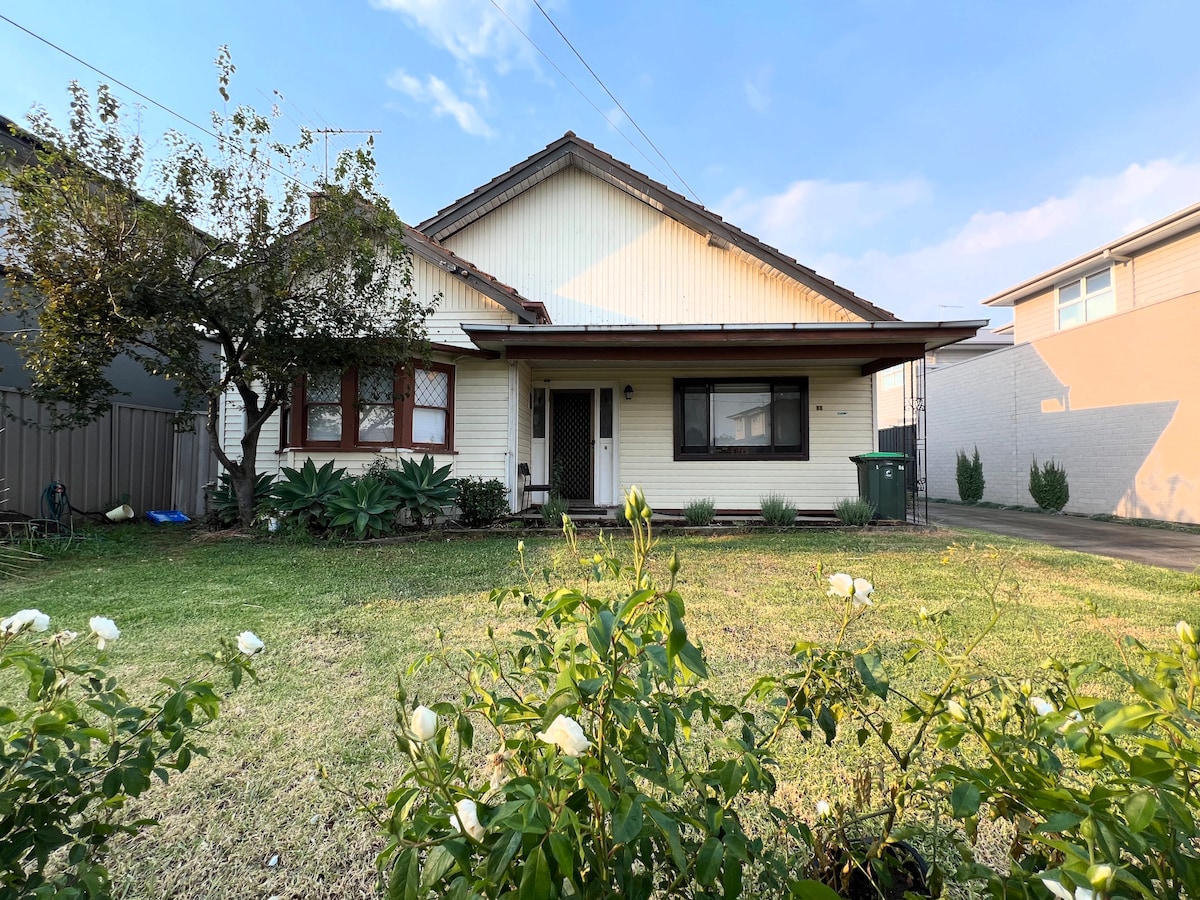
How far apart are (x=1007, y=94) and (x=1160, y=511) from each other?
9017 millimetres

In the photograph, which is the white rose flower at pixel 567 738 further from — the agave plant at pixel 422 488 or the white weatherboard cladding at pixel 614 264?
the white weatherboard cladding at pixel 614 264

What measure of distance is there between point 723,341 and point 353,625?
6354mm

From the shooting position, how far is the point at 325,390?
8125mm

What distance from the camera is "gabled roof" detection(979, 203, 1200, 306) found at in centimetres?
1073

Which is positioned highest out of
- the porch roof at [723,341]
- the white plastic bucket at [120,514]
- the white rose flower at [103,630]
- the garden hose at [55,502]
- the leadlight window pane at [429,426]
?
the porch roof at [723,341]

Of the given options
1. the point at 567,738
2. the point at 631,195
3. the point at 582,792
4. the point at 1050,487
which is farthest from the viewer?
the point at 1050,487

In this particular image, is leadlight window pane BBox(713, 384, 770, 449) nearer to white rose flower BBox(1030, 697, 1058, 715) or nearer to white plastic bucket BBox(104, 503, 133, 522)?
white rose flower BBox(1030, 697, 1058, 715)

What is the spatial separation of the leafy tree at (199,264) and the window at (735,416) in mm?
4914

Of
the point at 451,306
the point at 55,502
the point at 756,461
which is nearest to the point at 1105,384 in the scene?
the point at 756,461

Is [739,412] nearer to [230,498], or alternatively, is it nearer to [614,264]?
[614,264]

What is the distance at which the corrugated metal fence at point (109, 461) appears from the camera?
734cm

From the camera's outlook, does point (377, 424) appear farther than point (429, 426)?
No

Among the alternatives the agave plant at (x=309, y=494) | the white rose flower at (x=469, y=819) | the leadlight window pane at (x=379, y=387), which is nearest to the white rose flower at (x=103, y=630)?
the white rose flower at (x=469, y=819)

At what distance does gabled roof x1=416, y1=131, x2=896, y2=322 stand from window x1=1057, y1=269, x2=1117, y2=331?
7982 millimetres
